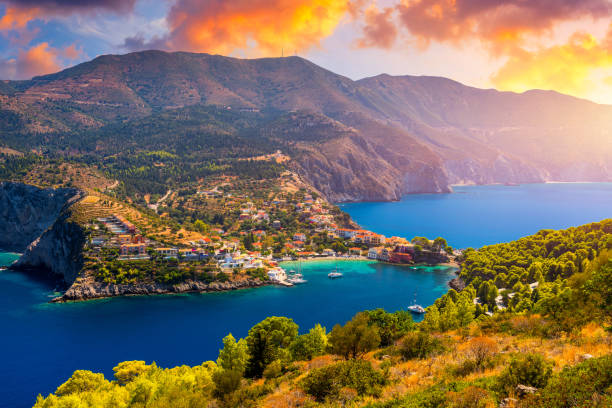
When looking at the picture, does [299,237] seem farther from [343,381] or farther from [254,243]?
[343,381]

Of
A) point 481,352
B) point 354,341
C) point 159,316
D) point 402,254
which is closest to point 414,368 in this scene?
point 481,352

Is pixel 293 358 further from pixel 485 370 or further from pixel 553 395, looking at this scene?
pixel 553 395

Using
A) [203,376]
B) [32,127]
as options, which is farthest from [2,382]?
[32,127]

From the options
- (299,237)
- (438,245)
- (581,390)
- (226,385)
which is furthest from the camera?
(299,237)

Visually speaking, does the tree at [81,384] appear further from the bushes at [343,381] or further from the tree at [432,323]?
the tree at [432,323]

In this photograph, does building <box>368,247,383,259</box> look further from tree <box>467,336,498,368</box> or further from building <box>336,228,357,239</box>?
tree <box>467,336,498,368</box>

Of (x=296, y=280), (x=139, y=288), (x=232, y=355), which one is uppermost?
(x=139, y=288)

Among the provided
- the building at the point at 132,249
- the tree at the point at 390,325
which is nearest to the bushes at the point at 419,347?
the tree at the point at 390,325
